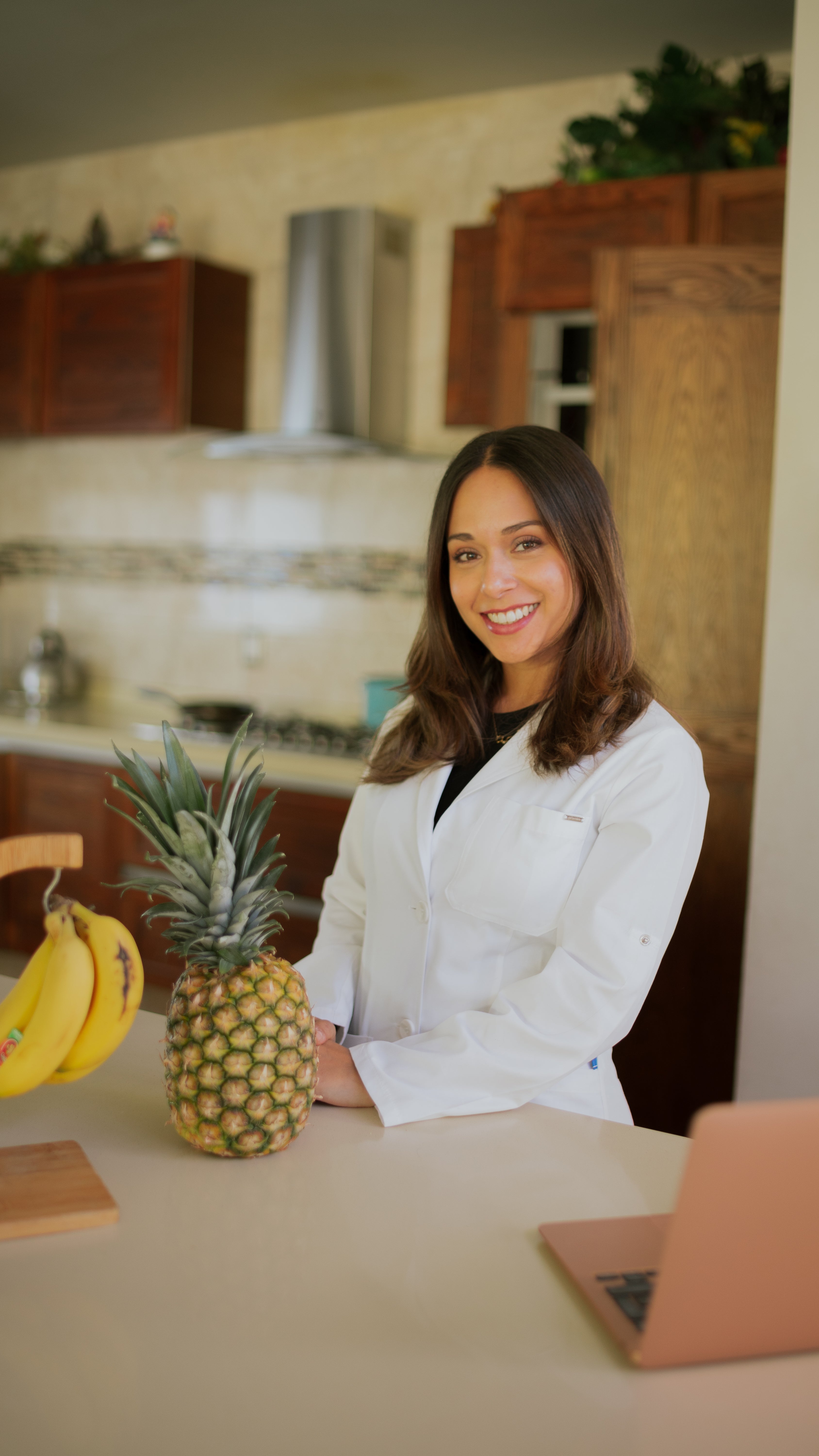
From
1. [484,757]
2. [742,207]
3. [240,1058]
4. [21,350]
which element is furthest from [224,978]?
[21,350]

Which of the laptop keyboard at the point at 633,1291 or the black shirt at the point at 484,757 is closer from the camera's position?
the laptop keyboard at the point at 633,1291

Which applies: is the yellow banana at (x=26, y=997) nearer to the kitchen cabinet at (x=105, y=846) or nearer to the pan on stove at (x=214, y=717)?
the kitchen cabinet at (x=105, y=846)

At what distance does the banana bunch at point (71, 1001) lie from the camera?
3.58ft

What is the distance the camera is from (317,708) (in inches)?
171

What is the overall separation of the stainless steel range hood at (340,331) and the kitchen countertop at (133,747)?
100 cm

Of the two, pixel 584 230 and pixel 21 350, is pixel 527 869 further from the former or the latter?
pixel 21 350

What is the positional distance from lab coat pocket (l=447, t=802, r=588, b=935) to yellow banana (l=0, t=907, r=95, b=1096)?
58 cm

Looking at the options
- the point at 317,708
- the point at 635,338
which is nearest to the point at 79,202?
the point at 317,708

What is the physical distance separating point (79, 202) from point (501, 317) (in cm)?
230

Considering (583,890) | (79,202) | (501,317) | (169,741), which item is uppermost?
(79,202)

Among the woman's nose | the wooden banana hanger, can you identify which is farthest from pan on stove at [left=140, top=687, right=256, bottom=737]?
the wooden banana hanger

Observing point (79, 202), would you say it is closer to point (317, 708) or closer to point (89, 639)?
point (89, 639)

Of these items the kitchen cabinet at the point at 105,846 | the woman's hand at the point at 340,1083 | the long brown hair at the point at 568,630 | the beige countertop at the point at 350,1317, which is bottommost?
the kitchen cabinet at the point at 105,846

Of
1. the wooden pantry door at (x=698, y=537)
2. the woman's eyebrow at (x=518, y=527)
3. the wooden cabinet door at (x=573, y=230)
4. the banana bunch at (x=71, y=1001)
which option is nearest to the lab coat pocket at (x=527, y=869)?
the woman's eyebrow at (x=518, y=527)
